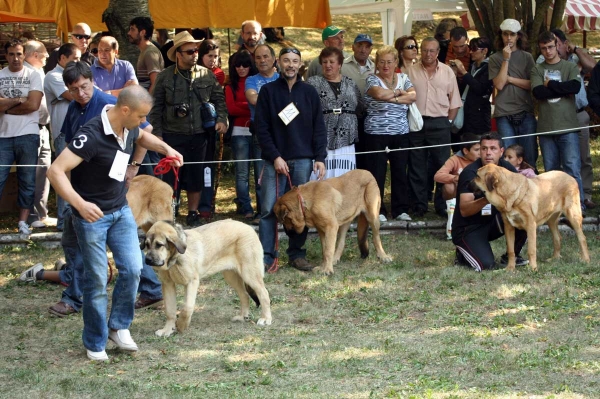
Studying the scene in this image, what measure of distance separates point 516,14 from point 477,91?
334cm

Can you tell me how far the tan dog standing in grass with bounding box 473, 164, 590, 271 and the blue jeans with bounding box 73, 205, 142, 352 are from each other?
152 inches

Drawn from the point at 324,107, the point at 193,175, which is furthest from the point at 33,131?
the point at 324,107

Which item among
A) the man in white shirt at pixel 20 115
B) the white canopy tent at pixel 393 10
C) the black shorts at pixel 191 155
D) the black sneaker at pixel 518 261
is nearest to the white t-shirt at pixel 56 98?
the man in white shirt at pixel 20 115

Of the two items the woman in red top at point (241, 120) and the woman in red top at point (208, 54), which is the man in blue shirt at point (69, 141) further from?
the woman in red top at point (208, 54)

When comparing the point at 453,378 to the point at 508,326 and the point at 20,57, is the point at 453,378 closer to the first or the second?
the point at 508,326

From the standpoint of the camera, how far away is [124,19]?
39.3ft

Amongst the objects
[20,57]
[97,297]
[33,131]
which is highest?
[20,57]

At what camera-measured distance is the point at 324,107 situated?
1029cm

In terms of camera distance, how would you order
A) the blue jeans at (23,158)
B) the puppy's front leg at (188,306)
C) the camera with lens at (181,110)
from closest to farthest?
1. the puppy's front leg at (188,306)
2. the blue jeans at (23,158)
3. the camera with lens at (181,110)

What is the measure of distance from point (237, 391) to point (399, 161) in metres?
5.74

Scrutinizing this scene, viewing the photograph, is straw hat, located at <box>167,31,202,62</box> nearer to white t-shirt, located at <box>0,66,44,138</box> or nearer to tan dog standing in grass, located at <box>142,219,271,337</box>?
white t-shirt, located at <box>0,66,44,138</box>

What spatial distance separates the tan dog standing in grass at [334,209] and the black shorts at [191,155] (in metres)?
2.09

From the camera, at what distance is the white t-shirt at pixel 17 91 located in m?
10.5

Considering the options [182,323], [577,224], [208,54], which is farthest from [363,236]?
[208,54]
